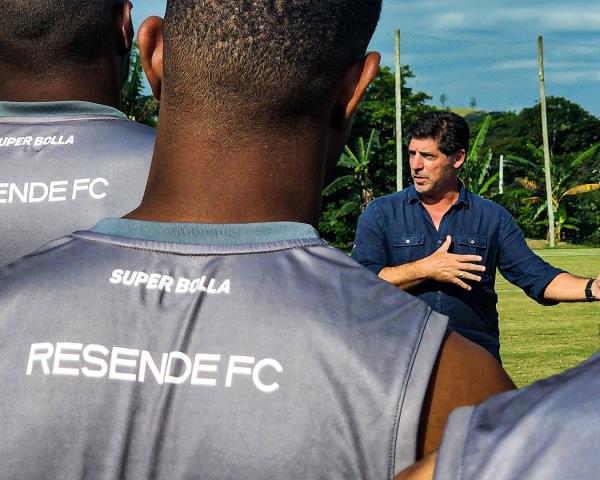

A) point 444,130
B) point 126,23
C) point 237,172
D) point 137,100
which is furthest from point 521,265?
point 137,100

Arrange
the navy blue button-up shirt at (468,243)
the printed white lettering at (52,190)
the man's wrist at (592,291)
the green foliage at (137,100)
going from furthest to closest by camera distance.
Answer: the green foliage at (137,100) < the navy blue button-up shirt at (468,243) < the man's wrist at (592,291) < the printed white lettering at (52,190)

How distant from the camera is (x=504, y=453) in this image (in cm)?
101

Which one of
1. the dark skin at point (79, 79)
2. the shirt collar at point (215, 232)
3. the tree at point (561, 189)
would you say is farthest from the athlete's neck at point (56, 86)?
the tree at point (561, 189)

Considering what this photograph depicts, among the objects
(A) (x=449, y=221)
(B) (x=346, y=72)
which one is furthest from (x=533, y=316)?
(B) (x=346, y=72)

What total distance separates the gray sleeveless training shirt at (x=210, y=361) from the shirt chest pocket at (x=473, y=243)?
457 centimetres

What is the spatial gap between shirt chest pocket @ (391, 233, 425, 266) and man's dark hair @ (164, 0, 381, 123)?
446cm

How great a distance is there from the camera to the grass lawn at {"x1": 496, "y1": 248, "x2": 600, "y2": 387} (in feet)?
37.6

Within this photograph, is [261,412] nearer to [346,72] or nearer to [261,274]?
[261,274]

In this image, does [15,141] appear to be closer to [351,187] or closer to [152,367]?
[152,367]

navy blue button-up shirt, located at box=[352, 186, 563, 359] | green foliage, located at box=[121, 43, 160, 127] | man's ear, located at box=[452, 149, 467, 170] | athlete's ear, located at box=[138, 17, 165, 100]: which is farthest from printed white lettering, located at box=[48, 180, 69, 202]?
green foliage, located at box=[121, 43, 160, 127]

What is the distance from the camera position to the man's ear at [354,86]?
1.80m

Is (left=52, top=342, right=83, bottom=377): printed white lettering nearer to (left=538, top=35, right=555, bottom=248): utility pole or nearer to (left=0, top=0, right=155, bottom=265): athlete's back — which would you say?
(left=0, top=0, right=155, bottom=265): athlete's back

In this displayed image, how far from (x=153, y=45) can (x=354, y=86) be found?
0.40 m

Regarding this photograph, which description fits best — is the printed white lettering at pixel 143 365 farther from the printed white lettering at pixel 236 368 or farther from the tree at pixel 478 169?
the tree at pixel 478 169
